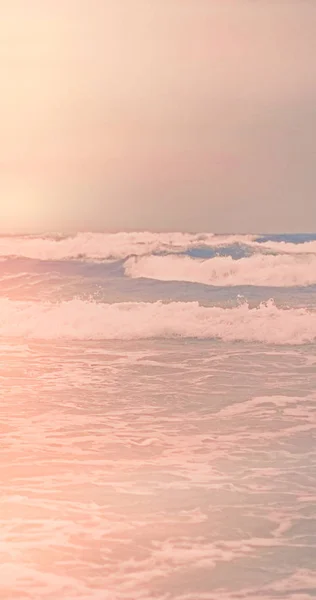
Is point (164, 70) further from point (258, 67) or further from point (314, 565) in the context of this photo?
point (314, 565)

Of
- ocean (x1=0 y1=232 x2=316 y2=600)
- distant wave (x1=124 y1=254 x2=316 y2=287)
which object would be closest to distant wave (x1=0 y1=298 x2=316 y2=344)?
ocean (x1=0 y1=232 x2=316 y2=600)

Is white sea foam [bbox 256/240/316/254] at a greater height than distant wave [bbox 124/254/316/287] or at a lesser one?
greater

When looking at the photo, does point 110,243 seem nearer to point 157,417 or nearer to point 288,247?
point 288,247

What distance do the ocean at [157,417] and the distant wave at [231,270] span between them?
1 cm

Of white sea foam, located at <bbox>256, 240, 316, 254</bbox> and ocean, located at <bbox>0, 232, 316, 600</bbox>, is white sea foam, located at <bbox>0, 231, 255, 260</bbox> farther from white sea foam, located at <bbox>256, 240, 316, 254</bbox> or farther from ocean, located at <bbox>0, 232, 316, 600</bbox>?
white sea foam, located at <bbox>256, 240, 316, 254</bbox>

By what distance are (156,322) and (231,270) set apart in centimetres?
65

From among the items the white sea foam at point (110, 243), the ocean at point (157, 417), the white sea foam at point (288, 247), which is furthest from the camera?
the white sea foam at point (288, 247)

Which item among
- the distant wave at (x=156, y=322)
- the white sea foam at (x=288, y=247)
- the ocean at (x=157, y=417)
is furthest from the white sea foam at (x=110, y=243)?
the distant wave at (x=156, y=322)

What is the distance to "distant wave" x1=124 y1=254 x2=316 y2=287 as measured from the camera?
16.3ft

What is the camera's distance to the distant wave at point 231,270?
4.98 m

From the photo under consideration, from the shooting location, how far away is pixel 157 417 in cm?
313

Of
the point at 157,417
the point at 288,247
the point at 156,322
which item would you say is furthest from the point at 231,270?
the point at 157,417

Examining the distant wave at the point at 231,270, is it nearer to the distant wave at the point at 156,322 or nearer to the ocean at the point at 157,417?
the ocean at the point at 157,417

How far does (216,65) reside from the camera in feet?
13.9
